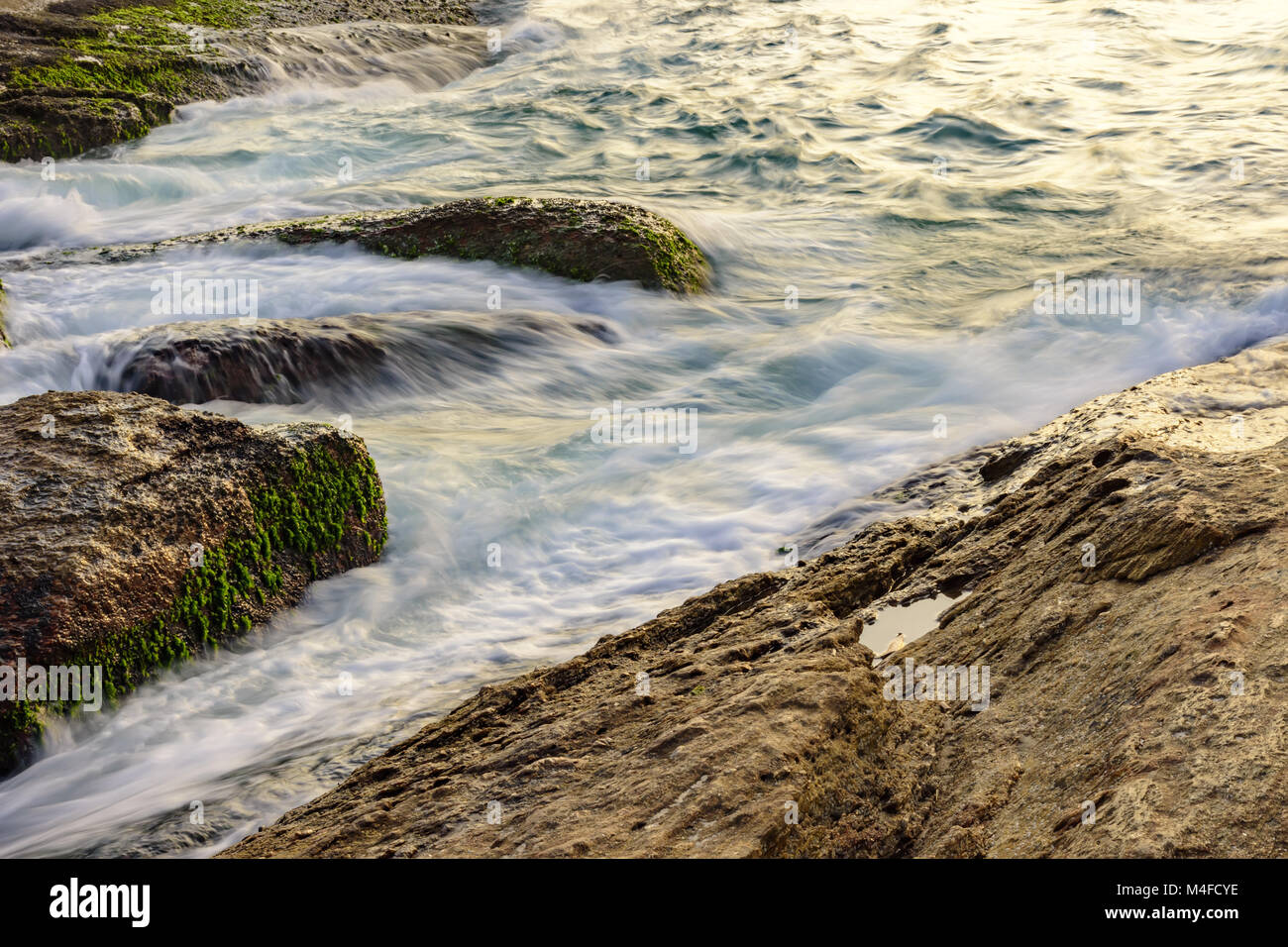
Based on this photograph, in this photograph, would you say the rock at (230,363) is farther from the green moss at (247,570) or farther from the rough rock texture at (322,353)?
the green moss at (247,570)

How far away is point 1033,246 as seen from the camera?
37.7 feet

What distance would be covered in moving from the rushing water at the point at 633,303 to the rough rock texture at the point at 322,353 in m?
0.07

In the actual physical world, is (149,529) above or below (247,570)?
above

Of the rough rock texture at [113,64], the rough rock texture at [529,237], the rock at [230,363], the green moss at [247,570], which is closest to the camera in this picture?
the green moss at [247,570]

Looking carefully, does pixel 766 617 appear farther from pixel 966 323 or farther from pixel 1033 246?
pixel 1033 246

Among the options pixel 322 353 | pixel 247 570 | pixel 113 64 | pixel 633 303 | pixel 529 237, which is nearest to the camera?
pixel 247 570

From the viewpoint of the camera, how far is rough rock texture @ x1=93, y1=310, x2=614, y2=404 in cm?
745

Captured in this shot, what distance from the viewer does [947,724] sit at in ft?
12.1

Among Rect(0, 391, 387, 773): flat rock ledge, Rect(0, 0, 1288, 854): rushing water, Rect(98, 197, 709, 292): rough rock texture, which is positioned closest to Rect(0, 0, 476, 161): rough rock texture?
Rect(0, 0, 1288, 854): rushing water

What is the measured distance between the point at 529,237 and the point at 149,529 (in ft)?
19.6

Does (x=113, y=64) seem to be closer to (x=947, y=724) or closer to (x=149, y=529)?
(x=149, y=529)

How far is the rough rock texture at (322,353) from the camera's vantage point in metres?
7.45

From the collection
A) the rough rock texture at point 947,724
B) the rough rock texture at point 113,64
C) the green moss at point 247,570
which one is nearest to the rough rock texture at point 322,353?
the green moss at point 247,570

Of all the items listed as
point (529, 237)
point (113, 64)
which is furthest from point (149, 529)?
point (113, 64)
